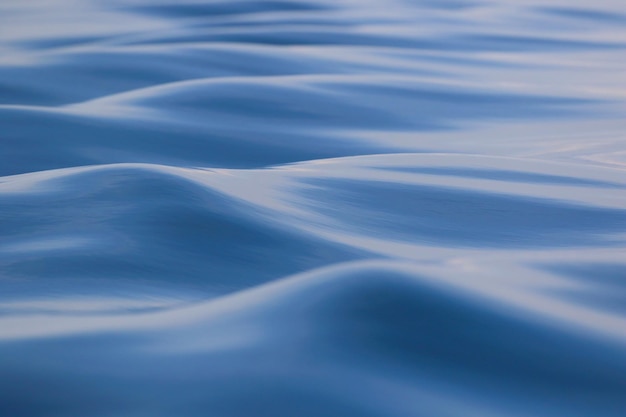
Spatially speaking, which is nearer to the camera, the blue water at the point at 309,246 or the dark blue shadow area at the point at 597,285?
the blue water at the point at 309,246

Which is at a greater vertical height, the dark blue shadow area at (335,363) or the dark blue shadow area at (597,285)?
the dark blue shadow area at (597,285)

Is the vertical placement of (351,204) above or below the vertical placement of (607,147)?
below

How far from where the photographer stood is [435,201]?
1.24 m

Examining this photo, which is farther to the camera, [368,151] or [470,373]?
[368,151]

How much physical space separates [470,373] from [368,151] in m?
1.00

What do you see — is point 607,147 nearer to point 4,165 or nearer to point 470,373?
point 4,165

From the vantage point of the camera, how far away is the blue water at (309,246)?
71cm

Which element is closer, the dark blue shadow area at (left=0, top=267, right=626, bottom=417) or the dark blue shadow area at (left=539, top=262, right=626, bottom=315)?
the dark blue shadow area at (left=0, top=267, right=626, bottom=417)

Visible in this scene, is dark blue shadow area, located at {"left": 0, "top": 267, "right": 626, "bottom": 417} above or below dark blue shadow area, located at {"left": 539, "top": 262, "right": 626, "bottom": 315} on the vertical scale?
below

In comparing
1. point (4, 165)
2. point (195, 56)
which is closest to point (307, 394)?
point (4, 165)

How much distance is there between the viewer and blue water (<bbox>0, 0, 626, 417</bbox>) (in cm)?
71

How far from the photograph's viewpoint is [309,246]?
3.39 ft

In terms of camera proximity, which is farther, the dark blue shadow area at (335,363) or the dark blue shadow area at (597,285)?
the dark blue shadow area at (597,285)

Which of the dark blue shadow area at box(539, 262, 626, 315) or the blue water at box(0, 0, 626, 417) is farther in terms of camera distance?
the dark blue shadow area at box(539, 262, 626, 315)
